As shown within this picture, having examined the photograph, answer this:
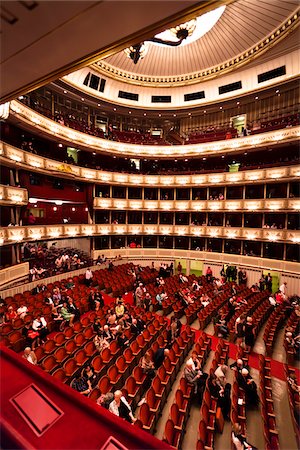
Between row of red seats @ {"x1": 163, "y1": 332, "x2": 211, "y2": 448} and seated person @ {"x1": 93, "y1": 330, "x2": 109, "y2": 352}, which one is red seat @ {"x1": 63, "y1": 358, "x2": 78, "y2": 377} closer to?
seated person @ {"x1": 93, "y1": 330, "x2": 109, "y2": 352}

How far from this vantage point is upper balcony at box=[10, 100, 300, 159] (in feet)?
37.8

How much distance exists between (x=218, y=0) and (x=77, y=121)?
17561 mm

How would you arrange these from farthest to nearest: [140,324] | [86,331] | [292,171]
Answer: [292,171], [140,324], [86,331]

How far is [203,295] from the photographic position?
10.9m

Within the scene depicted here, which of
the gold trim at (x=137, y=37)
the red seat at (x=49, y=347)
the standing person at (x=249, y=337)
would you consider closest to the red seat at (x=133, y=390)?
the red seat at (x=49, y=347)

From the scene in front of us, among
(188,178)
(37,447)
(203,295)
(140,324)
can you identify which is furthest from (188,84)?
(37,447)

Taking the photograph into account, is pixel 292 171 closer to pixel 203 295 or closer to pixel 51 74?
pixel 203 295

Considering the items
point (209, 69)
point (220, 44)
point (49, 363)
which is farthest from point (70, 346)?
point (209, 69)

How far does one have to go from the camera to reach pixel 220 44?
46.4 feet

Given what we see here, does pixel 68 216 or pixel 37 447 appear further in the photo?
pixel 68 216

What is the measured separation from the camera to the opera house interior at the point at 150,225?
4.72 ft

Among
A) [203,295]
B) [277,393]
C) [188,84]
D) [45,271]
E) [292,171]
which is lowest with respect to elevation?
[277,393]

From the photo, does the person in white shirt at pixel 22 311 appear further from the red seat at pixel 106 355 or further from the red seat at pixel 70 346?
the red seat at pixel 106 355

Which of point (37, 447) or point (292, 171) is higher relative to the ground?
point (292, 171)
